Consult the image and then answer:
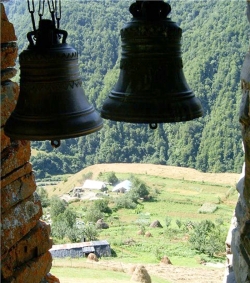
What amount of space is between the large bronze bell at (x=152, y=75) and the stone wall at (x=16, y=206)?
0.63 m

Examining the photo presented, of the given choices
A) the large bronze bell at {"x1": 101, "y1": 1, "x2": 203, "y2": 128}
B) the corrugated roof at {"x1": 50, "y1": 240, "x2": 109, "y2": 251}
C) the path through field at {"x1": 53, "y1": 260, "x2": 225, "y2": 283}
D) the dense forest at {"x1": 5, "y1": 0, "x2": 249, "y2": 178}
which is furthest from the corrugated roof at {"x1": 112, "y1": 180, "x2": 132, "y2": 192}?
the large bronze bell at {"x1": 101, "y1": 1, "x2": 203, "y2": 128}

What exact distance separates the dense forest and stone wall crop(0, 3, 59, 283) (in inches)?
875

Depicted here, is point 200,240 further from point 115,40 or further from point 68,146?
→ point 115,40

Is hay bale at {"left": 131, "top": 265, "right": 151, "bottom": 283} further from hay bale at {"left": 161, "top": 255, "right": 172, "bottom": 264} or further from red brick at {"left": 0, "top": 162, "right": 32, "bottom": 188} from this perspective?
red brick at {"left": 0, "top": 162, "right": 32, "bottom": 188}

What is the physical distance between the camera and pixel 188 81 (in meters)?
26.6

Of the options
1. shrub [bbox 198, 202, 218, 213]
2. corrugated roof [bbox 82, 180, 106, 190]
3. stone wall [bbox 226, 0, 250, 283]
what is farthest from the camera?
corrugated roof [bbox 82, 180, 106, 190]

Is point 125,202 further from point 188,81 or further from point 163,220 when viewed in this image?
point 188,81

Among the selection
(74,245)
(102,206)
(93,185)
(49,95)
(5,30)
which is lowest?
(93,185)

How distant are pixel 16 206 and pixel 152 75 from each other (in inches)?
37.6

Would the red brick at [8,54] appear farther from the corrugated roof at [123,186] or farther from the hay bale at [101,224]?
the corrugated roof at [123,186]

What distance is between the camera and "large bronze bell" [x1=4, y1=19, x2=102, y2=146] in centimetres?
188

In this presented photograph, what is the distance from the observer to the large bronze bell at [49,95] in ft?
6.18

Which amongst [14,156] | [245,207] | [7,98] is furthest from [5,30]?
[245,207]

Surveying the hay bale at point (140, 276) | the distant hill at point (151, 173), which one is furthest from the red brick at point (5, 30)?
the distant hill at point (151, 173)
